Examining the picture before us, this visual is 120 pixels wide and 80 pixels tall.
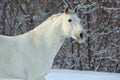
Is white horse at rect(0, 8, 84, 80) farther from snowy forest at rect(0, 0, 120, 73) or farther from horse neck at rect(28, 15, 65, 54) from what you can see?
snowy forest at rect(0, 0, 120, 73)

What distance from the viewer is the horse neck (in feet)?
15.5

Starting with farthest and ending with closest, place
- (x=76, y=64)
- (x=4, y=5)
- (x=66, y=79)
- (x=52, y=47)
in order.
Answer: (x=4, y=5)
(x=76, y=64)
(x=66, y=79)
(x=52, y=47)

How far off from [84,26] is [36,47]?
9.30 m

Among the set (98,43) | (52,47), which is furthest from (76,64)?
(52,47)

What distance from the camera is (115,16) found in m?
14.0

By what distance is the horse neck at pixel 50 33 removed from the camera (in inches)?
186

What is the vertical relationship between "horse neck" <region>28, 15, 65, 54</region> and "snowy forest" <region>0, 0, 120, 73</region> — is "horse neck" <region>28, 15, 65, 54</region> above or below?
above

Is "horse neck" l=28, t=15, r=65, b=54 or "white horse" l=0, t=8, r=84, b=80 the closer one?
"white horse" l=0, t=8, r=84, b=80

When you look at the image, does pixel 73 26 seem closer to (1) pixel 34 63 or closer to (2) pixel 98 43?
(1) pixel 34 63

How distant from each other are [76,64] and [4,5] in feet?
11.4

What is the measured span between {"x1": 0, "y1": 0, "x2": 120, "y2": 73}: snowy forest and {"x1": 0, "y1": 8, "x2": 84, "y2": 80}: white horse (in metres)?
8.50

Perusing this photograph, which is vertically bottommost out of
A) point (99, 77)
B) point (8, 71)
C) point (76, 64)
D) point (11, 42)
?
point (76, 64)

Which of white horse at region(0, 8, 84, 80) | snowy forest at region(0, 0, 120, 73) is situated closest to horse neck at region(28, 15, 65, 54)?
white horse at region(0, 8, 84, 80)

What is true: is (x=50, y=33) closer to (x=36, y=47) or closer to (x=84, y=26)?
(x=36, y=47)
